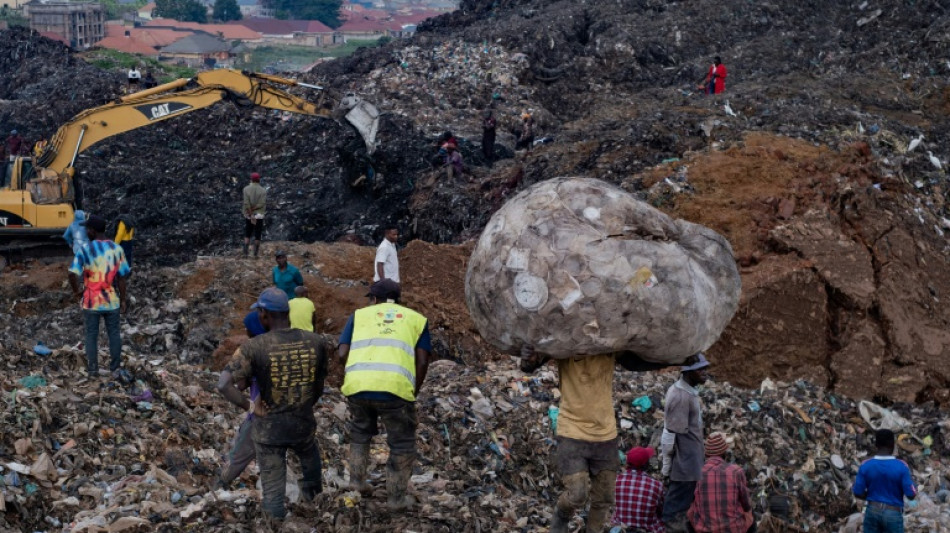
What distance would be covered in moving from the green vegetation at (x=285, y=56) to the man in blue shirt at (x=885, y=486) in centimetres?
6282

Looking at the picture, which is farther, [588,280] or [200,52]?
[200,52]

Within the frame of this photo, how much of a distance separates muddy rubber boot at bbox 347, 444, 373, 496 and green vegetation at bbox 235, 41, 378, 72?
2464 inches

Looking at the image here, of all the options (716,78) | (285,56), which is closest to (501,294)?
(716,78)

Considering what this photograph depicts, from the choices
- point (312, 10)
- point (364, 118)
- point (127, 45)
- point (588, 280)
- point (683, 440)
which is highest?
point (312, 10)

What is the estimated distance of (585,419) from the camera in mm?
5777

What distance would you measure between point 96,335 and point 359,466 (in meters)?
3.31

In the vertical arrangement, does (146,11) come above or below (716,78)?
below

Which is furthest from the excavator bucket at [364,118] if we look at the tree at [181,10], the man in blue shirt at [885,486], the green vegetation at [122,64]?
the tree at [181,10]

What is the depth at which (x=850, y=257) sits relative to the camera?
11.2 m

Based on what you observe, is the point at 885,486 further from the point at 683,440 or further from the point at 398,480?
the point at 398,480

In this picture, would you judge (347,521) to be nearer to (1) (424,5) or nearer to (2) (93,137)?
(2) (93,137)

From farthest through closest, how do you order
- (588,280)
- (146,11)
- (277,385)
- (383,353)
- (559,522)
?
(146,11) < (559,522) < (383,353) < (277,385) < (588,280)

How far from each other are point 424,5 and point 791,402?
5276 inches

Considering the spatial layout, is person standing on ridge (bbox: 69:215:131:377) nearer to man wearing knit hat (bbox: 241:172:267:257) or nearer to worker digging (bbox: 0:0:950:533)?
worker digging (bbox: 0:0:950:533)
